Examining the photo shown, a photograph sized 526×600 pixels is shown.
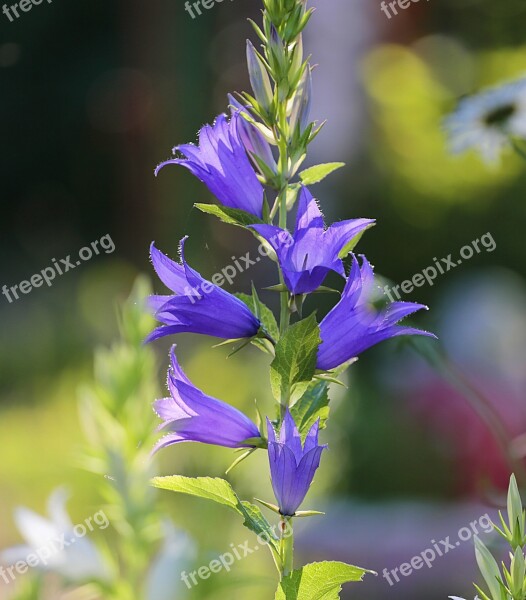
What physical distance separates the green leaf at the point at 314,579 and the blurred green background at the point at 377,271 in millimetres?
225

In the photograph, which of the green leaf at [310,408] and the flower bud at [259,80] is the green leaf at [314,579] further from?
the flower bud at [259,80]

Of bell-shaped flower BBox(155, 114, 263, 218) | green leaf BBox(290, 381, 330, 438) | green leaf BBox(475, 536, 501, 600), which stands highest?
bell-shaped flower BBox(155, 114, 263, 218)

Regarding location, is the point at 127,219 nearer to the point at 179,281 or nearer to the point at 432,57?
the point at 432,57

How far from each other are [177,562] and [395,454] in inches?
89.7

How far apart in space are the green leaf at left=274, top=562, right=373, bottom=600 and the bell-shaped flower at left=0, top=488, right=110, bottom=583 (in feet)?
1.23

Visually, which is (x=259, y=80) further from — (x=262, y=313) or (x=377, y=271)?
(x=377, y=271)

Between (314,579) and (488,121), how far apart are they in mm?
1180

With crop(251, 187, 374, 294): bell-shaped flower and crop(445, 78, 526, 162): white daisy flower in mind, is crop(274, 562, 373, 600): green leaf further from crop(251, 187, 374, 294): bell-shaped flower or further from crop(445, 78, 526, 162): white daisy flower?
crop(445, 78, 526, 162): white daisy flower

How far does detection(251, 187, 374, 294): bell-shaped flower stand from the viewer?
1.78ft

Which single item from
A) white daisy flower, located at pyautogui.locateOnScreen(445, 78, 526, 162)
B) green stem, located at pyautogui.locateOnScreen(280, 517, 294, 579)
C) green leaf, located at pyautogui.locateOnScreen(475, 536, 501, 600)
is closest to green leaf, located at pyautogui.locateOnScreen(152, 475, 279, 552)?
green stem, located at pyautogui.locateOnScreen(280, 517, 294, 579)

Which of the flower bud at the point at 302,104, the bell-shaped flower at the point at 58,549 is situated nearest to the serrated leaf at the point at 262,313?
the flower bud at the point at 302,104

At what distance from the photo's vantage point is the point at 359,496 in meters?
2.96

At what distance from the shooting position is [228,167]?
0.58m

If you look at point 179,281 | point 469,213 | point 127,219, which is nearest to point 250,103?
point 179,281
